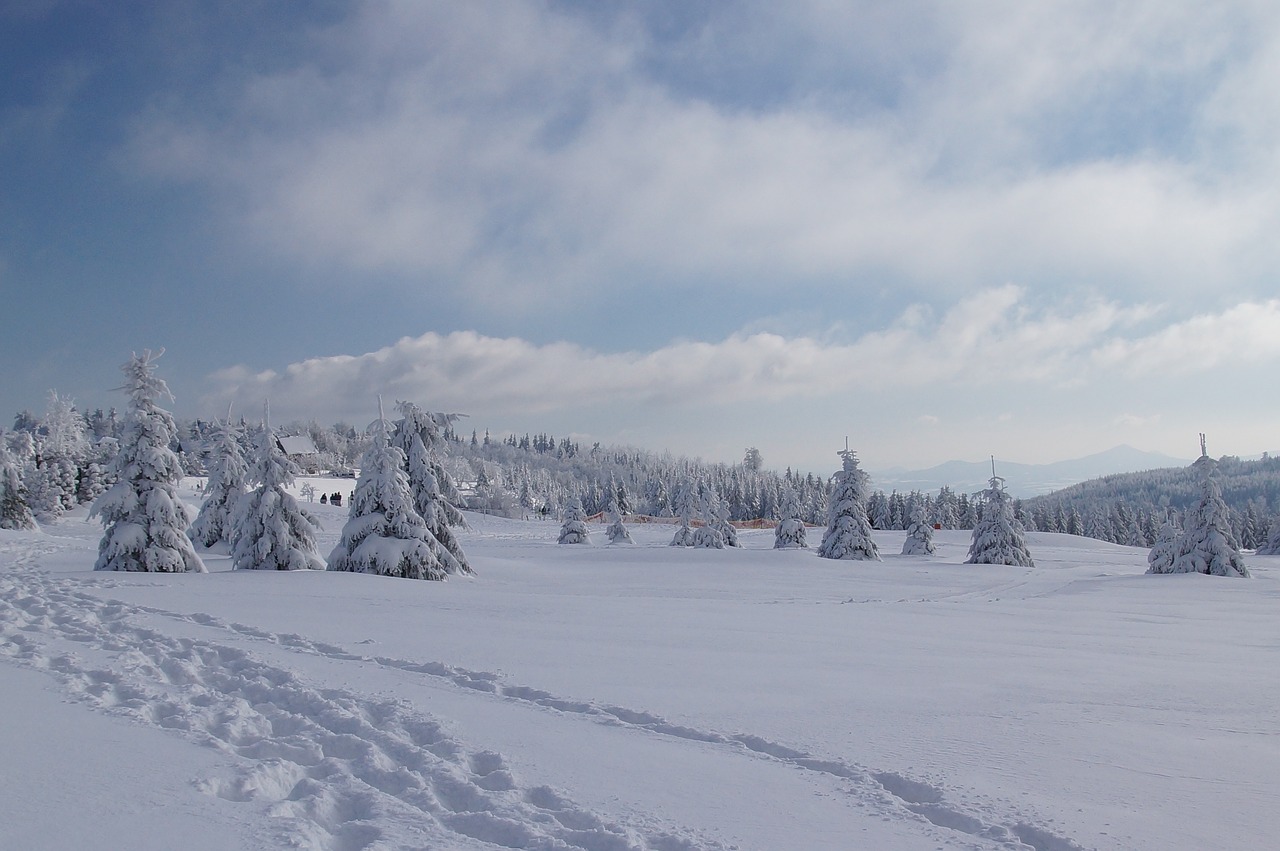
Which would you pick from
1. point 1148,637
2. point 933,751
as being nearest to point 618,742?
point 933,751

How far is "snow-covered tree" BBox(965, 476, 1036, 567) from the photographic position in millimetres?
31594

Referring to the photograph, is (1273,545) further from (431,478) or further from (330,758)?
(330,758)

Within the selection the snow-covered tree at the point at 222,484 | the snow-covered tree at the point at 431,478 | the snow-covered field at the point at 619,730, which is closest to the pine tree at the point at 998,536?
the snow-covered field at the point at 619,730

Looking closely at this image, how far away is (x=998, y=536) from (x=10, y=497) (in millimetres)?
53627

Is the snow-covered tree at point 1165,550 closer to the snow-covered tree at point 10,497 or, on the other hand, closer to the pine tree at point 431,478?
the pine tree at point 431,478

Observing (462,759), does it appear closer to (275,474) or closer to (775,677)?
(775,677)

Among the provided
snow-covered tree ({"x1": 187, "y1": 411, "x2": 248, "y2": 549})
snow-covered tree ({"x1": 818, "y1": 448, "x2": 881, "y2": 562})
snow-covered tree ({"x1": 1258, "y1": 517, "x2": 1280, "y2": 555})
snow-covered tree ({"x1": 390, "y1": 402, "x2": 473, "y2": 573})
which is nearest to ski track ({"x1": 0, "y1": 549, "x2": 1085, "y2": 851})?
snow-covered tree ({"x1": 390, "y1": 402, "x2": 473, "y2": 573})

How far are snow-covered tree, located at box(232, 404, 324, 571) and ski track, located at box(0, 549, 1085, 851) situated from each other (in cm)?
1289

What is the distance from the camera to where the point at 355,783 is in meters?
4.19

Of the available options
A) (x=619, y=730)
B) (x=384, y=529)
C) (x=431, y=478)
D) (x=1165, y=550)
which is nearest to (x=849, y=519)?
(x=1165, y=550)

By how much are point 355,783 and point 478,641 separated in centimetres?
470

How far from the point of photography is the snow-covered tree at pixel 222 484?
29.5m

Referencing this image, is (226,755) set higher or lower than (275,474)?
lower

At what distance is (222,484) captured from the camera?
29672 mm
